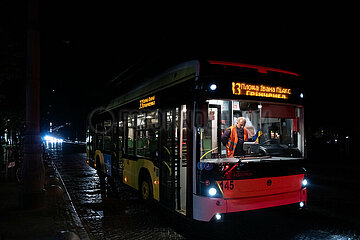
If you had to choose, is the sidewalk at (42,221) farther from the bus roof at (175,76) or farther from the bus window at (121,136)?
the bus roof at (175,76)

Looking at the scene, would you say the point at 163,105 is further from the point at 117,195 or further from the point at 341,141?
the point at 341,141

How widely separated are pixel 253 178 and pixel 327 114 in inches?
796

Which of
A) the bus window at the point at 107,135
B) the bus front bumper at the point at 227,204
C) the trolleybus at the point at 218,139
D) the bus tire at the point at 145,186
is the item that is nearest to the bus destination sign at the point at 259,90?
the trolleybus at the point at 218,139

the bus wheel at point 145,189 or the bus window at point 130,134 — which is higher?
the bus window at point 130,134

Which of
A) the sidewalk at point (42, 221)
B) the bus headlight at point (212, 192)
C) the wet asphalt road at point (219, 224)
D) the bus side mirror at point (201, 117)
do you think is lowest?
the wet asphalt road at point (219, 224)

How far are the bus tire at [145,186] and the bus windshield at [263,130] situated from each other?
74.4 inches

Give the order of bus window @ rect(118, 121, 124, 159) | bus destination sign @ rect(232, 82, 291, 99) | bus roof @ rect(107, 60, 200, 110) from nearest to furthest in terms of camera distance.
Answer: bus destination sign @ rect(232, 82, 291, 99), bus roof @ rect(107, 60, 200, 110), bus window @ rect(118, 121, 124, 159)

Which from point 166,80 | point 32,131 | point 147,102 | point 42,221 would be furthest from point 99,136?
point 166,80

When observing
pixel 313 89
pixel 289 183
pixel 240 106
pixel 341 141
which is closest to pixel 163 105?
pixel 240 106

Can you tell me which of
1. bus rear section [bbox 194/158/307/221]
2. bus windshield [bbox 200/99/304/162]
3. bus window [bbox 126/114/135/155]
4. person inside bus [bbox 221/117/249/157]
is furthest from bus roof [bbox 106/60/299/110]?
bus rear section [bbox 194/158/307/221]

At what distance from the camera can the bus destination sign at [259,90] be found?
5676mm

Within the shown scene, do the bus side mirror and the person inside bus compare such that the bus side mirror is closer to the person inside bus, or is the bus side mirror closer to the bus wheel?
the person inside bus

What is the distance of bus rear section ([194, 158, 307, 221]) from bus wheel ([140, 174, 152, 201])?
2.29 metres

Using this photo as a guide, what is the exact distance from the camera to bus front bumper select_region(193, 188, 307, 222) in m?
5.35
